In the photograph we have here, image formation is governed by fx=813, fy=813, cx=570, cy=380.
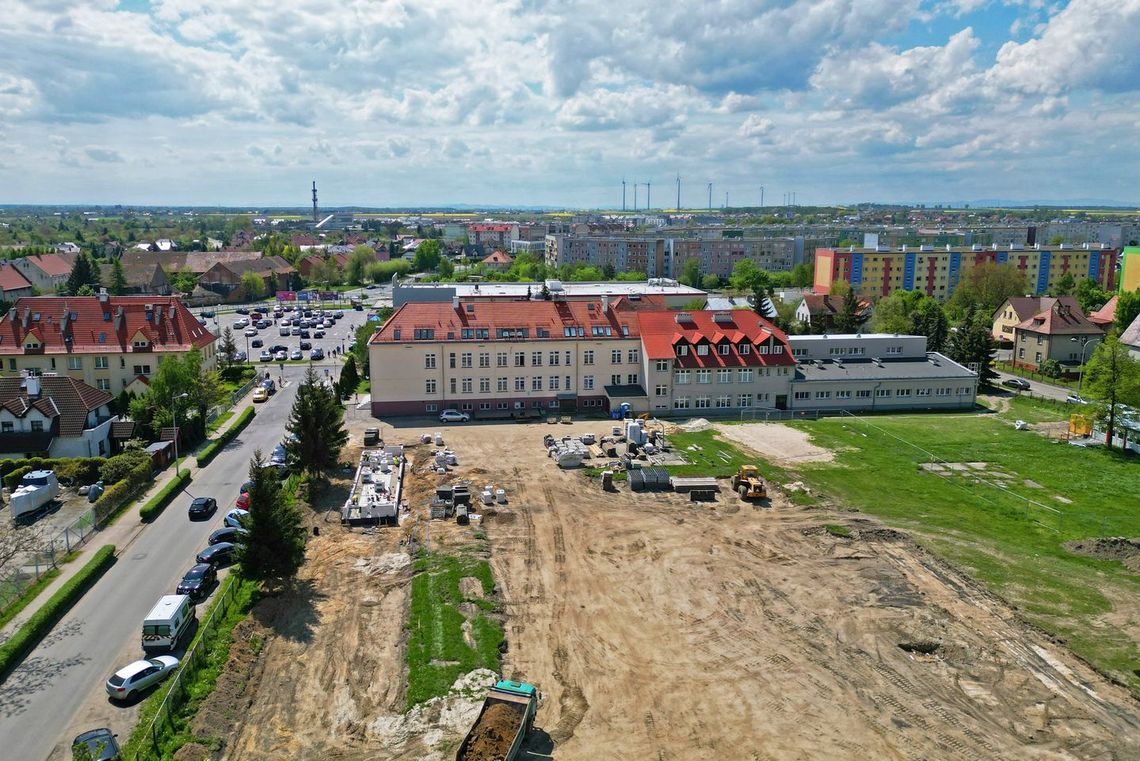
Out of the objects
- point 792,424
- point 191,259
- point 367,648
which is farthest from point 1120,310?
point 191,259

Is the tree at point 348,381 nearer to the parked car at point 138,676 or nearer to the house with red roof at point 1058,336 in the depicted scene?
the parked car at point 138,676

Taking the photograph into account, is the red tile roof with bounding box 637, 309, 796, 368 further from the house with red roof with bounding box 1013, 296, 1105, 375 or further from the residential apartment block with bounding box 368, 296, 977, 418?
the house with red roof with bounding box 1013, 296, 1105, 375

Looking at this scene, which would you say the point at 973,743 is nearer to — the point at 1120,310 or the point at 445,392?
the point at 445,392

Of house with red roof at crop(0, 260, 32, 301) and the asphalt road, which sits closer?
the asphalt road

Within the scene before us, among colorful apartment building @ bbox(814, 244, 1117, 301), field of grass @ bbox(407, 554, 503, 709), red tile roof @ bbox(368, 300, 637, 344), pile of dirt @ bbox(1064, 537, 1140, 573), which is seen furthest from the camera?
colorful apartment building @ bbox(814, 244, 1117, 301)

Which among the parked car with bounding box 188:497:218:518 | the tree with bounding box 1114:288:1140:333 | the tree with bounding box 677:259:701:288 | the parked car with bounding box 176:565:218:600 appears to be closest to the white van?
the parked car with bounding box 176:565:218:600

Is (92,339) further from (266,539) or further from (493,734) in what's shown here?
(493,734)
